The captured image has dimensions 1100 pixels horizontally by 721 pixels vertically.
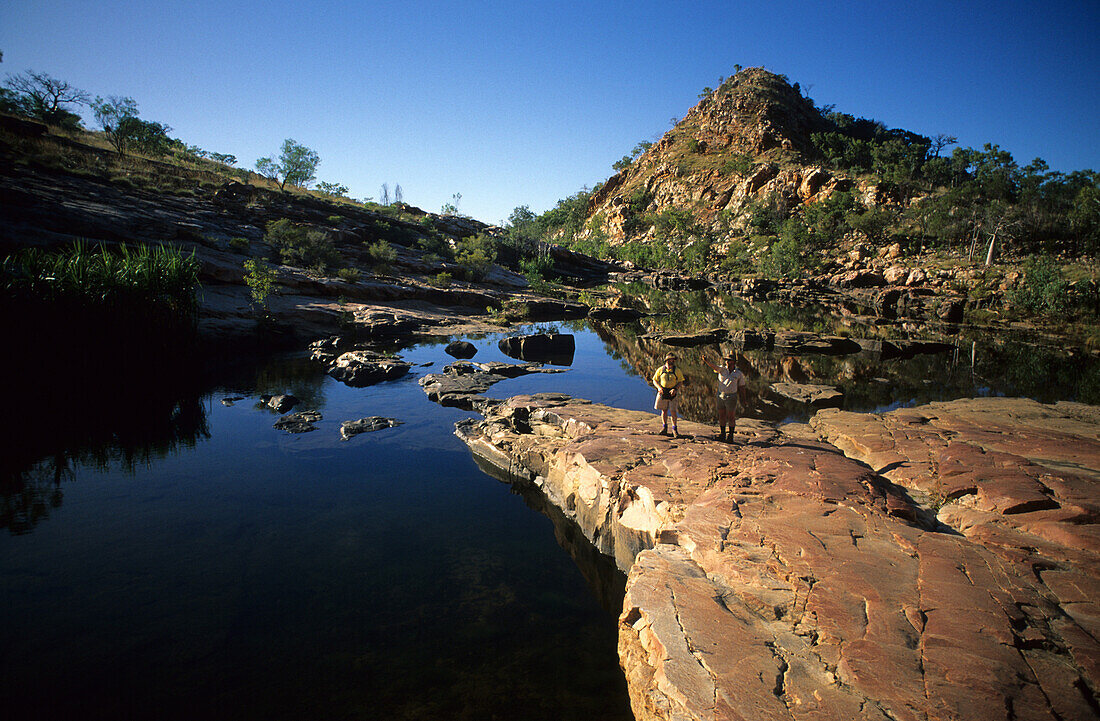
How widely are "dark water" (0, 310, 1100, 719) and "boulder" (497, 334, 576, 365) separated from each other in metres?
8.37

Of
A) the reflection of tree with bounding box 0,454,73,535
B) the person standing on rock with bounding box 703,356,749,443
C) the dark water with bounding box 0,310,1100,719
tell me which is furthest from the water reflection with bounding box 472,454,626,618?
the reflection of tree with bounding box 0,454,73,535

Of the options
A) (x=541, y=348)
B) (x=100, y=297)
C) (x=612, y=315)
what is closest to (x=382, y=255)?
(x=612, y=315)

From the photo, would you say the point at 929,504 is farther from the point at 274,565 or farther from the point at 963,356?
the point at 963,356

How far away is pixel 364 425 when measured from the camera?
11.8m

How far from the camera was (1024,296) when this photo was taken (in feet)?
98.6

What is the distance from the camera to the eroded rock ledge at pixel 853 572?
336 centimetres

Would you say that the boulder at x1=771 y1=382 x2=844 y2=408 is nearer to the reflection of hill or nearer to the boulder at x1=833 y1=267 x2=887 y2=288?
the reflection of hill

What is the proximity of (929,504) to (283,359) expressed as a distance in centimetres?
2057

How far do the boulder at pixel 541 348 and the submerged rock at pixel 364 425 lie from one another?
28.7 ft

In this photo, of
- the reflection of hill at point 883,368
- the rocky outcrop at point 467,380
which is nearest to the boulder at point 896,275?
the reflection of hill at point 883,368

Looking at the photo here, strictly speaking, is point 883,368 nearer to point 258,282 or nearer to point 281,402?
point 281,402

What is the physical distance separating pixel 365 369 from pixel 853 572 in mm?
15010

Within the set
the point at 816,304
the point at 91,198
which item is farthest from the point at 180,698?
the point at 816,304

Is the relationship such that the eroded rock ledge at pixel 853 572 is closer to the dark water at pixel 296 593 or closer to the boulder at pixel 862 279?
the dark water at pixel 296 593
